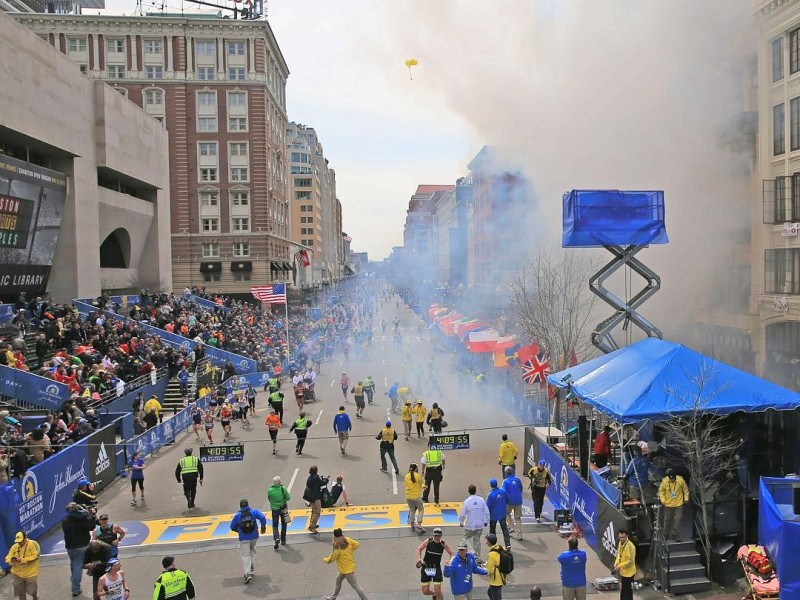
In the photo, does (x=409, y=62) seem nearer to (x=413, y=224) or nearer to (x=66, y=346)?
(x=66, y=346)

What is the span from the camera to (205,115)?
56031 millimetres

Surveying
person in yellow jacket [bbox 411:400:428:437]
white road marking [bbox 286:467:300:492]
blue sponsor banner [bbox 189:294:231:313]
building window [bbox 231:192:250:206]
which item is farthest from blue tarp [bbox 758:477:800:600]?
building window [bbox 231:192:250:206]

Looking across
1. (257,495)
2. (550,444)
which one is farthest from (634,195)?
(257,495)

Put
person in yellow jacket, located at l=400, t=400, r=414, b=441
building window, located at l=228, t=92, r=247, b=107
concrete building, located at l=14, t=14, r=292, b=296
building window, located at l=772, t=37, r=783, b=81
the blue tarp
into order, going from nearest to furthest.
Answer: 1. the blue tarp
2. person in yellow jacket, located at l=400, t=400, r=414, b=441
3. building window, located at l=772, t=37, r=783, b=81
4. concrete building, located at l=14, t=14, r=292, b=296
5. building window, located at l=228, t=92, r=247, b=107

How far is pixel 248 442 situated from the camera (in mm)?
18484

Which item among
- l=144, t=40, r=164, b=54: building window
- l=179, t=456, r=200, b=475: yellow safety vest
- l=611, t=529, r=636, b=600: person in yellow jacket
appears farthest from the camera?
l=144, t=40, r=164, b=54: building window

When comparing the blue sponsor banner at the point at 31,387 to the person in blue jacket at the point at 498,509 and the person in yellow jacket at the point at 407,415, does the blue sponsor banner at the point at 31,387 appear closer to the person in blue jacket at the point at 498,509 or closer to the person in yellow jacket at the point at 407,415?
the person in yellow jacket at the point at 407,415

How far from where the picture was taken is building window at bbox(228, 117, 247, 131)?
56250 mm

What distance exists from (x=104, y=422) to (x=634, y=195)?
14.0m

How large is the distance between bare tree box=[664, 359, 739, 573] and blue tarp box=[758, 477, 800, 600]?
0.69 meters

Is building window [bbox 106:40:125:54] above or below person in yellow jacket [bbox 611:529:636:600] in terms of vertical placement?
above

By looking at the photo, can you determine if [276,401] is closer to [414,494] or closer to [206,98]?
[414,494]

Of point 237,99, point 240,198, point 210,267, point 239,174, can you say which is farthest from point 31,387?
point 237,99

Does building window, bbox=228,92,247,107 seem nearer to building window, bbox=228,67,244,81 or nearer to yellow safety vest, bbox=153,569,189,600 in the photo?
building window, bbox=228,67,244,81
